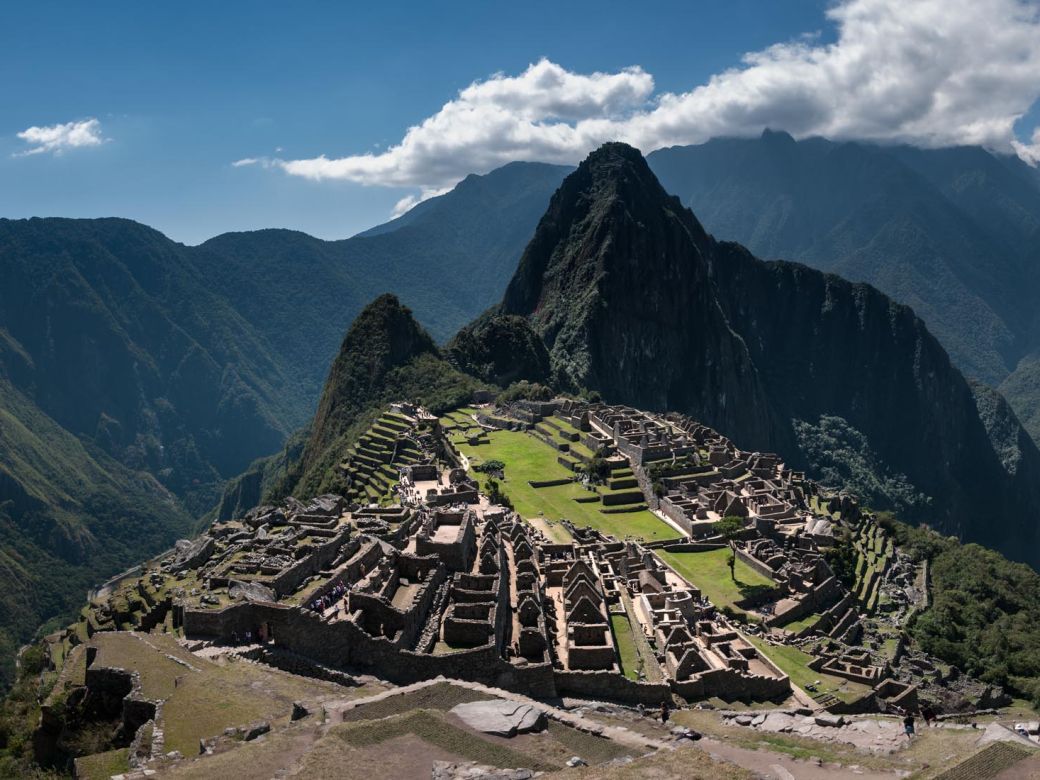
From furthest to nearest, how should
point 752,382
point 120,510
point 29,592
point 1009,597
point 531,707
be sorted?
point 752,382 → point 120,510 → point 29,592 → point 1009,597 → point 531,707

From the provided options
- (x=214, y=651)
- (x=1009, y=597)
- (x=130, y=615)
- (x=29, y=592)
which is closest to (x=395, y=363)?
(x=29, y=592)

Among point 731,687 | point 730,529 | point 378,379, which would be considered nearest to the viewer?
point 731,687

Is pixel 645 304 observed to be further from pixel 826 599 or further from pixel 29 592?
pixel 826 599

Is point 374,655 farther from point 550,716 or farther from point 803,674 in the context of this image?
point 803,674

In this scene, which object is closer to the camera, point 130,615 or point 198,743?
point 198,743

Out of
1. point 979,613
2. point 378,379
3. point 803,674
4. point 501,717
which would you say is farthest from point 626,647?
point 378,379

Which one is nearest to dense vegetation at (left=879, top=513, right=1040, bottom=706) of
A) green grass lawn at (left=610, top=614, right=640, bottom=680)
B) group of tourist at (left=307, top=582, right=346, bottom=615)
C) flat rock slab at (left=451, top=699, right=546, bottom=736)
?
green grass lawn at (left=610, top=614, right=640, bottom=680)

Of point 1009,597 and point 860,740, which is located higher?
point 860,740
